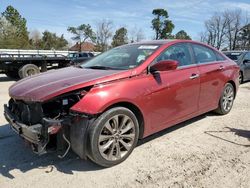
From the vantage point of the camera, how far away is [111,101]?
345cm

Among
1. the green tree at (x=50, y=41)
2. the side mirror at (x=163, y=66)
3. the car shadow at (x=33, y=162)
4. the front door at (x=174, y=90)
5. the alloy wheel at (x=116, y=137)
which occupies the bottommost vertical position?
the car shadow at (x=33, y=162)

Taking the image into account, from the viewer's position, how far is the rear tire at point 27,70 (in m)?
12.6

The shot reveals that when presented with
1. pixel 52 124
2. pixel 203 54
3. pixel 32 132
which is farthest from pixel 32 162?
pixel 203 54

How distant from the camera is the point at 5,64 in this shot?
12852 mm

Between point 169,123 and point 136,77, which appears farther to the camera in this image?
point 169,123

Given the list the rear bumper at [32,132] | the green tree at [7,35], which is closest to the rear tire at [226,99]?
the rear bumper at [32,132]

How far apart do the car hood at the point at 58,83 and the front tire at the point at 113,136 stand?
447 mm

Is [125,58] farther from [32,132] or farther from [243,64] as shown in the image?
[243,64]

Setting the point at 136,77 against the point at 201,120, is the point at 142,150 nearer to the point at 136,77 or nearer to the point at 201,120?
the point at 136,77

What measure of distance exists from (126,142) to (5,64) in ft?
35.4

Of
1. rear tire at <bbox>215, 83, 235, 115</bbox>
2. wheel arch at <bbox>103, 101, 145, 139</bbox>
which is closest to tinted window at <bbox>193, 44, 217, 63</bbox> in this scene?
rear tire at <bbox>215, 83, 235, 115</bbox>

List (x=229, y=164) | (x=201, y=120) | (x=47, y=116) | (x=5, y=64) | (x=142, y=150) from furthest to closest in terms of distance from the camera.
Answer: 1. (x=5, y=64)
2. (x=201, y=120)
3. (x=142, y=150)
4. (x=229, y=164)
5. (x=47, y=116)

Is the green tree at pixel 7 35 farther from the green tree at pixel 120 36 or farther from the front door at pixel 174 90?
the front door at pixel 174 90

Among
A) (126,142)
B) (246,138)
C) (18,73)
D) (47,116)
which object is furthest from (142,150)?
(18,73)
